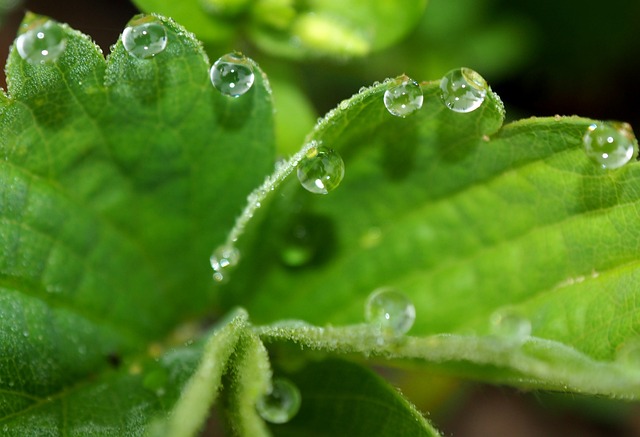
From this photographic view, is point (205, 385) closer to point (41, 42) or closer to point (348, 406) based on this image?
point (348, 406)

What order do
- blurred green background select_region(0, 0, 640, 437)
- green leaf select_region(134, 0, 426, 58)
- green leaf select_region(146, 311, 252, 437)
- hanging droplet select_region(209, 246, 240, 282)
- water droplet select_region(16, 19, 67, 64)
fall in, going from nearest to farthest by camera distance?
green leaf select_region(146, 311, 252, 437) < water droplet select_region(16, 19, 67, 64) < hanging droplet select_region(209, 246, 240, 282) < green leaf select_region(134, 0, 426, 58) < blurred green background select_region(0, 0, 640, 437)

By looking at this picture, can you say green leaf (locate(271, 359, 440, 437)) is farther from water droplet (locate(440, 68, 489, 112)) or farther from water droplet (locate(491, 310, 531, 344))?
water droplet (locate(440, 68, 489, 112))

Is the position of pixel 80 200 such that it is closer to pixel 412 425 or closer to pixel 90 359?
pixel 90 359

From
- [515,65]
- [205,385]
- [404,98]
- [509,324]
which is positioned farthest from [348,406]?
[515,65]

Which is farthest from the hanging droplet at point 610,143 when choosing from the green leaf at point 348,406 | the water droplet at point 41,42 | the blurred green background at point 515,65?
the blurred green background at point 515,65

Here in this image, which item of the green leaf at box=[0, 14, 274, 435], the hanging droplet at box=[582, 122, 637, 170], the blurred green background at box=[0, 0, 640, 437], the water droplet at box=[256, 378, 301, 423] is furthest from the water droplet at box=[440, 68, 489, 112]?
the blurred green background at box=[0, 0, 640, 437]

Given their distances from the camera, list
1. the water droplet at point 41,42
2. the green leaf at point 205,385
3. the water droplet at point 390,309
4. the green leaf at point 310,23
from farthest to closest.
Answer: the green leaf at point 310,23 < the water droplet at point 390,309 < the water droplet at point 41,42 < the green leaf at point 205,385

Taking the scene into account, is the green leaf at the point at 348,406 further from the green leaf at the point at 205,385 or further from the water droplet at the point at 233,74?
the water droplet at the point at 233,74
